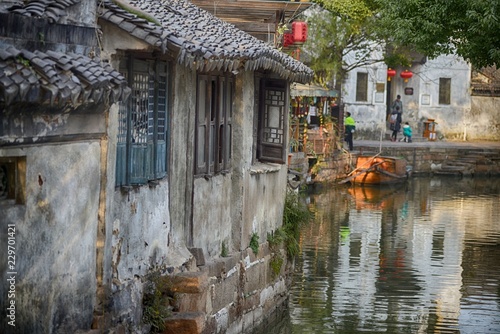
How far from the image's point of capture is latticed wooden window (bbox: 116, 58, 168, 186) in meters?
12.4

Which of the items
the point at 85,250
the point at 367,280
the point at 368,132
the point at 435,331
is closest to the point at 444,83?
the point at 368,132

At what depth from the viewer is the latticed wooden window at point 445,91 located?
176ft

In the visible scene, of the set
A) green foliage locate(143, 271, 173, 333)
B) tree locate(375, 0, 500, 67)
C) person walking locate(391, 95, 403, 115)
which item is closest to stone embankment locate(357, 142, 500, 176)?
person walking locate(391, 95, 403, 115)

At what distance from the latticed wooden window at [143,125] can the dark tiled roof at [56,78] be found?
67.7 inches

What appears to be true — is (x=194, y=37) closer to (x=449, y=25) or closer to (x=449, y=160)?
(x=449, y=25)

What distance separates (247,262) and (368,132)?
115 feet

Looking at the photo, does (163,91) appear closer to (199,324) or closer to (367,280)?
(199,324)

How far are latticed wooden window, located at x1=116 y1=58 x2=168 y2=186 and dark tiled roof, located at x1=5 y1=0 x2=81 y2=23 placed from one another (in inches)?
73.6

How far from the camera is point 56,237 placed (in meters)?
10.1

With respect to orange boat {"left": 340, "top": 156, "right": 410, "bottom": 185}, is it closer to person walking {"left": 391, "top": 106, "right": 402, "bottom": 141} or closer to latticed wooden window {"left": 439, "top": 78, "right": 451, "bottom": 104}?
person walking {"left": 391, "top": 106, "right": 402, "bottom": 141}

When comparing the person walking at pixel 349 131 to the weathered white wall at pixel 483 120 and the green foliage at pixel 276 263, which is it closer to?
the weathered white wall at pixel 483 120

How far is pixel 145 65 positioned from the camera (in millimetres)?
12938

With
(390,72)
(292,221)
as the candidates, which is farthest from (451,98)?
(292,221)

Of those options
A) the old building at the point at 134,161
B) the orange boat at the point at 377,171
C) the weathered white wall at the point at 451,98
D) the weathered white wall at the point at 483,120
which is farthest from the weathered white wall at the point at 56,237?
the weathered white wall at the point at 483,120
